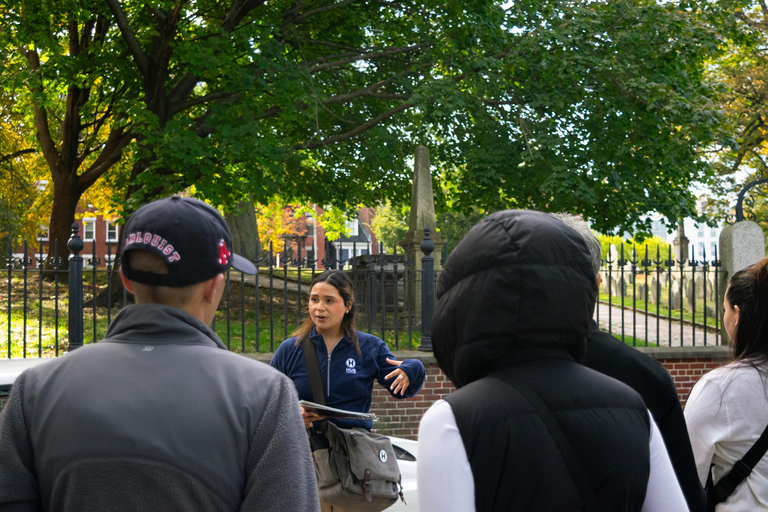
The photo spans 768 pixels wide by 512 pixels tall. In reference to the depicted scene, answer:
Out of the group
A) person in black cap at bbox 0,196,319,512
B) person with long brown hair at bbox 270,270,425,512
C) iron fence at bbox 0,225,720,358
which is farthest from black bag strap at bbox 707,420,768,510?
iron fence at bbox 0,225,720,358

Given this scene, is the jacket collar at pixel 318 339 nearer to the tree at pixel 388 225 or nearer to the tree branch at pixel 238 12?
the tree branch at pixel 238 12

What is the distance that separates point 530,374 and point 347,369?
96.9 inches

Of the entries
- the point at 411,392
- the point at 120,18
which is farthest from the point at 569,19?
the point at 411,392

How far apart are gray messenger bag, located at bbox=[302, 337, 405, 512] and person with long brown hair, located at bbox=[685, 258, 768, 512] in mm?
1627

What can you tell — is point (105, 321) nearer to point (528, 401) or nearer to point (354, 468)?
point (354, 468)

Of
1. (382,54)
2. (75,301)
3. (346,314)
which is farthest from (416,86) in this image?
(346,314)

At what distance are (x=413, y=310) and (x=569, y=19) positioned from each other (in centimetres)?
570

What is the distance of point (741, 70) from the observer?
19.9m

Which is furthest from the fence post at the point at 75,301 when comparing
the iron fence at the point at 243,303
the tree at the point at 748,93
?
the tree at the point at 748,93

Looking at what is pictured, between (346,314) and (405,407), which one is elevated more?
(346,314)

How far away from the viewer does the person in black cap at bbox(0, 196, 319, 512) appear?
1385mm

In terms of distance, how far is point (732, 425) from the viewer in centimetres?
227

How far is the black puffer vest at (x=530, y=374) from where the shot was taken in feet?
4.56

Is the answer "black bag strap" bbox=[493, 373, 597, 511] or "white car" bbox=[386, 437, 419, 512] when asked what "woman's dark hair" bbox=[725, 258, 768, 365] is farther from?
"white car" bbox=[386, 437, 419, 512]
